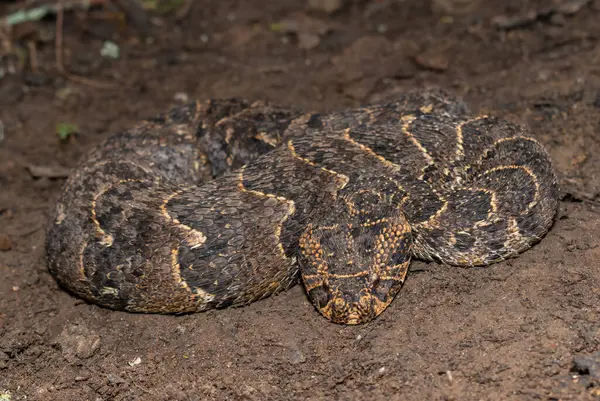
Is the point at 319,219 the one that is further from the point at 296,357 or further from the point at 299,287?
the point at 296,357

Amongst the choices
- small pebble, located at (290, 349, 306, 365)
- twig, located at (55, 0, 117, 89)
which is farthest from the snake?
twig, located at (55, 0, 117, 89)

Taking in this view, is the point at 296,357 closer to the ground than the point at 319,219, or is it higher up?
closer to the ground

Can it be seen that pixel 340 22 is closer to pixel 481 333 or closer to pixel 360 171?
pixel 360 171

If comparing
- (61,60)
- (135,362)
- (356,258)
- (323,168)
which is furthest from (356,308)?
(61,60)

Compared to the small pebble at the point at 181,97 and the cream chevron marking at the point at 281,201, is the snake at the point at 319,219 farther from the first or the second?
the small pebble at the point at 181,97

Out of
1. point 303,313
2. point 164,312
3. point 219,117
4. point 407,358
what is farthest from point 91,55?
point 407,358
